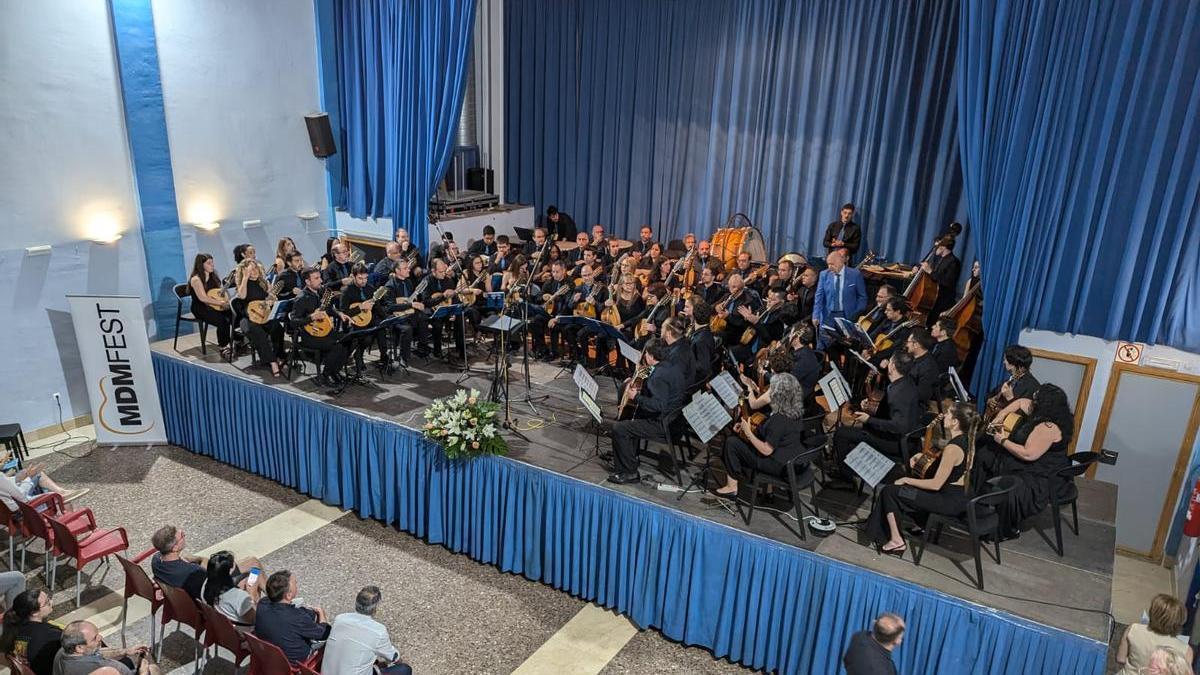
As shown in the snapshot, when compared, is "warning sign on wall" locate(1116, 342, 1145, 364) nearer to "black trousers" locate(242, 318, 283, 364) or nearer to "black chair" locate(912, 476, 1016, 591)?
"black chair" locate(912, 476, 1016, 591)

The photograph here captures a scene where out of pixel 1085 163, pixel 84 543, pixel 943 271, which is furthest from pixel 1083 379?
pixel 84 543

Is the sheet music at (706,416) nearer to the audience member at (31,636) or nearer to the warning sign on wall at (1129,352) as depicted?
the warning sign on wall at (1129,352)

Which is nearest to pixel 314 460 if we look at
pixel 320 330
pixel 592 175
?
pixel 320 330

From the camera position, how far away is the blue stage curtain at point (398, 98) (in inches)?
386

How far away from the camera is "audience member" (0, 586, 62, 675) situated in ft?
14.4

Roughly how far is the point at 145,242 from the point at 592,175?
7.35 m

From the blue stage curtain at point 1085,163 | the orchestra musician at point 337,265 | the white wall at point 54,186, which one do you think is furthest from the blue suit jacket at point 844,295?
the white wall at point 54,186

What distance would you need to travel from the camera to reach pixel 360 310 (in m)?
8.21

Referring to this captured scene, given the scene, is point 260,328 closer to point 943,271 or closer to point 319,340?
point 319,340

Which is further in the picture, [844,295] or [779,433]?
[844,295]

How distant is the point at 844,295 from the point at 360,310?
531 cm

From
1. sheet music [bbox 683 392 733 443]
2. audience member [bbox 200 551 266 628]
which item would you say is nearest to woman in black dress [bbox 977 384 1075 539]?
sheet music [bbox 683 392 733 443]

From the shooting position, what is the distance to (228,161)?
33.1ft

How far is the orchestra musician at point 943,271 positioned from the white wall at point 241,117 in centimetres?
842
